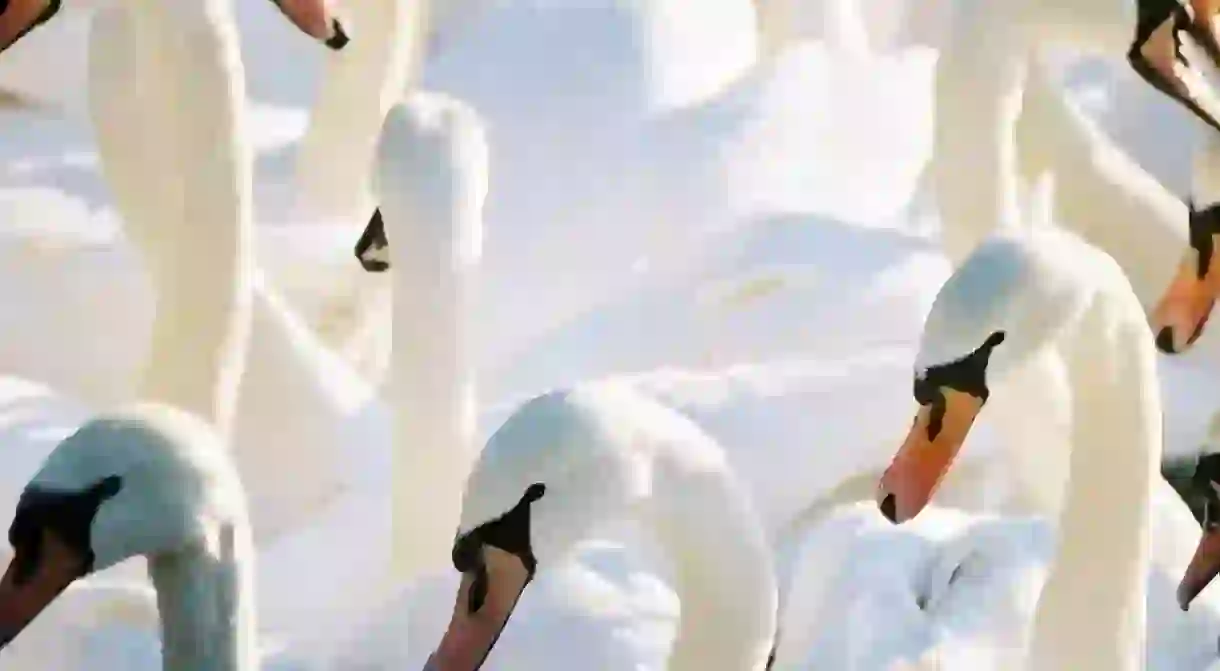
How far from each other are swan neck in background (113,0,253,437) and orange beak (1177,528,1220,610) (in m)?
1.28

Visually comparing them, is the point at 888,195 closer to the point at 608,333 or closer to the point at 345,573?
the point at 608,333

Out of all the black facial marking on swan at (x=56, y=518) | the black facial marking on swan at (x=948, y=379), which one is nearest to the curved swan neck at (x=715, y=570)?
the black facial marking on swan at (x=948, y=379)

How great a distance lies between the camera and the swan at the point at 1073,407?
9.27 ft

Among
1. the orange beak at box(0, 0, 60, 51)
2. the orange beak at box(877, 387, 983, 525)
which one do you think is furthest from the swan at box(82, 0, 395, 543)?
the orange beak at box(877, 387, 983, 525)

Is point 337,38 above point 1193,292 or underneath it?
above

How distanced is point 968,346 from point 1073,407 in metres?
0.36

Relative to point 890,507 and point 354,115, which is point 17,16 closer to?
point 890,507

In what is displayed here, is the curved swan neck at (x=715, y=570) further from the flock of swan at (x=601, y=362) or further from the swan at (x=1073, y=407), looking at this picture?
the swan at (x=1073, y=407)

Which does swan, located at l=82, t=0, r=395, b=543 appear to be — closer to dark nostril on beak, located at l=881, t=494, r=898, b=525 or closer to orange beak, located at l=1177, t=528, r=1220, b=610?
dark nostril on beak, located at l=881, t=494, r=898, b=525

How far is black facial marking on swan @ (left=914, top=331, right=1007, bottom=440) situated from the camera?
2.82 meters

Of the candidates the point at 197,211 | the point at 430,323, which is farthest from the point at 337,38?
the point at 430,323

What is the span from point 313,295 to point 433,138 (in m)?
0.72

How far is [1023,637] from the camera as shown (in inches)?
122

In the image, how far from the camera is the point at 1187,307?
151 inches
